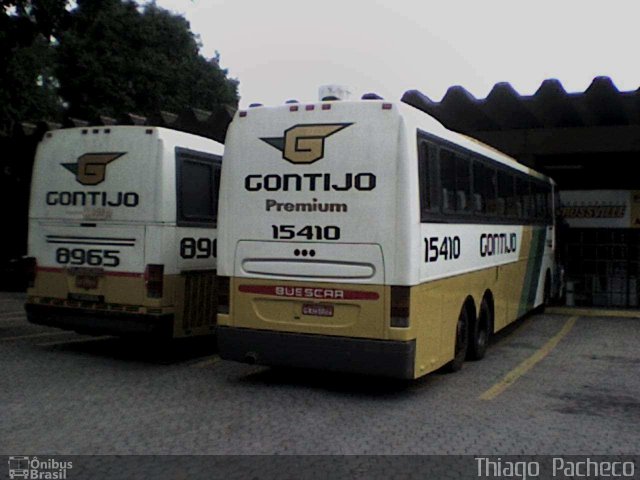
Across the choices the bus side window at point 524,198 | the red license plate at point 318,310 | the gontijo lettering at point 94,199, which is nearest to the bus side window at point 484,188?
the bus side window at point 524,198

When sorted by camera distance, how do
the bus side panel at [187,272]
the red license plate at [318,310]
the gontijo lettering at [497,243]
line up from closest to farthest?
the red license plate at [318,310] < the bus side panel at [187,272] < the gontijo lettering at [497,243]

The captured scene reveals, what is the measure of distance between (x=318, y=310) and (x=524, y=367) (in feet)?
11.3

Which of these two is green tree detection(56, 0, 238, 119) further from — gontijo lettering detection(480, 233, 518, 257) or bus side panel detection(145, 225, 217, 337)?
bus side panel detection(145, 225, 217, 337)

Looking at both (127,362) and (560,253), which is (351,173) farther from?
(560,253)

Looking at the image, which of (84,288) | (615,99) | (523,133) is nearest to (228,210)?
(84,288)

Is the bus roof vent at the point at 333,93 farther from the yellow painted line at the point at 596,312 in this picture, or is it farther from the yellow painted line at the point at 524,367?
the yellow painted line at the point at 596,312

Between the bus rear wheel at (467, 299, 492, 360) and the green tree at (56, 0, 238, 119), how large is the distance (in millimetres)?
28808

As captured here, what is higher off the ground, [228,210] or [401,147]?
[401,147]

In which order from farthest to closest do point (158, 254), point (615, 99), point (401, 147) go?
1. point (615, 99)
2. point (158, 254)
3. point (401, 147)

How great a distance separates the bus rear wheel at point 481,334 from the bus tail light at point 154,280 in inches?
158

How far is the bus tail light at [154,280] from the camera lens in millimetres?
9133

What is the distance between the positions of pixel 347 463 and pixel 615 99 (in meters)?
10.9

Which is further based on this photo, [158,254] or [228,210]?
[158,254]

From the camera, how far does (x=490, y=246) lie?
10172 mm
